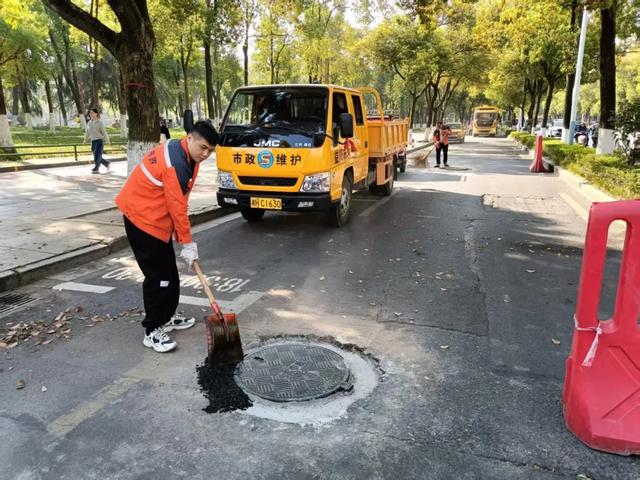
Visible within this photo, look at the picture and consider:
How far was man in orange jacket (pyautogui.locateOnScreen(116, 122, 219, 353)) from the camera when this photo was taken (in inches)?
Result: 143

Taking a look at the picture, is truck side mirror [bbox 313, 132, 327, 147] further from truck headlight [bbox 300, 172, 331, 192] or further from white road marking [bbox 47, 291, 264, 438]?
white road marking [bbox 47, 291, 264, 438]

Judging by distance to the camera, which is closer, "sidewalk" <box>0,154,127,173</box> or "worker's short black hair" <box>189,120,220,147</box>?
Result: "worker's short black hair" <box>189,120,220,147</box>

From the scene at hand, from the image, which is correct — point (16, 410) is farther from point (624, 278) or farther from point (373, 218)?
point (373, 218)

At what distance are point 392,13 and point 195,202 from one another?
24123mm

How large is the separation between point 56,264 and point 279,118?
13.3 feet

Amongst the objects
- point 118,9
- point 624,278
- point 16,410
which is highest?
point 118,9

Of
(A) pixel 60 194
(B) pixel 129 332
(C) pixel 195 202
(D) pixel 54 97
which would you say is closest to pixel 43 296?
(B) pixel 129 332

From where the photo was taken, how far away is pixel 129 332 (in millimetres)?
4266

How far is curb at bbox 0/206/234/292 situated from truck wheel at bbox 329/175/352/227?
10.5 feet

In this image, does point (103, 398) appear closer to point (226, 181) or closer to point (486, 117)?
point (226, 181)

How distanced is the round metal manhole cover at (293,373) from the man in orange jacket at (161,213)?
0.76 m

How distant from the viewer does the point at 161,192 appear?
3707mm

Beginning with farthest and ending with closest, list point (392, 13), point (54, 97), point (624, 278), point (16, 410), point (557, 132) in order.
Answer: point (54, 97), point (557, 132), point (392, 13), point (16, 410), point (624, 278)

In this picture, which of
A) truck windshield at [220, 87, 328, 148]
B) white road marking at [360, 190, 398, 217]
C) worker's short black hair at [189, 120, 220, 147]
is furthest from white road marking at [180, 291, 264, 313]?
white road marking at [360, 190, 398, 217]
